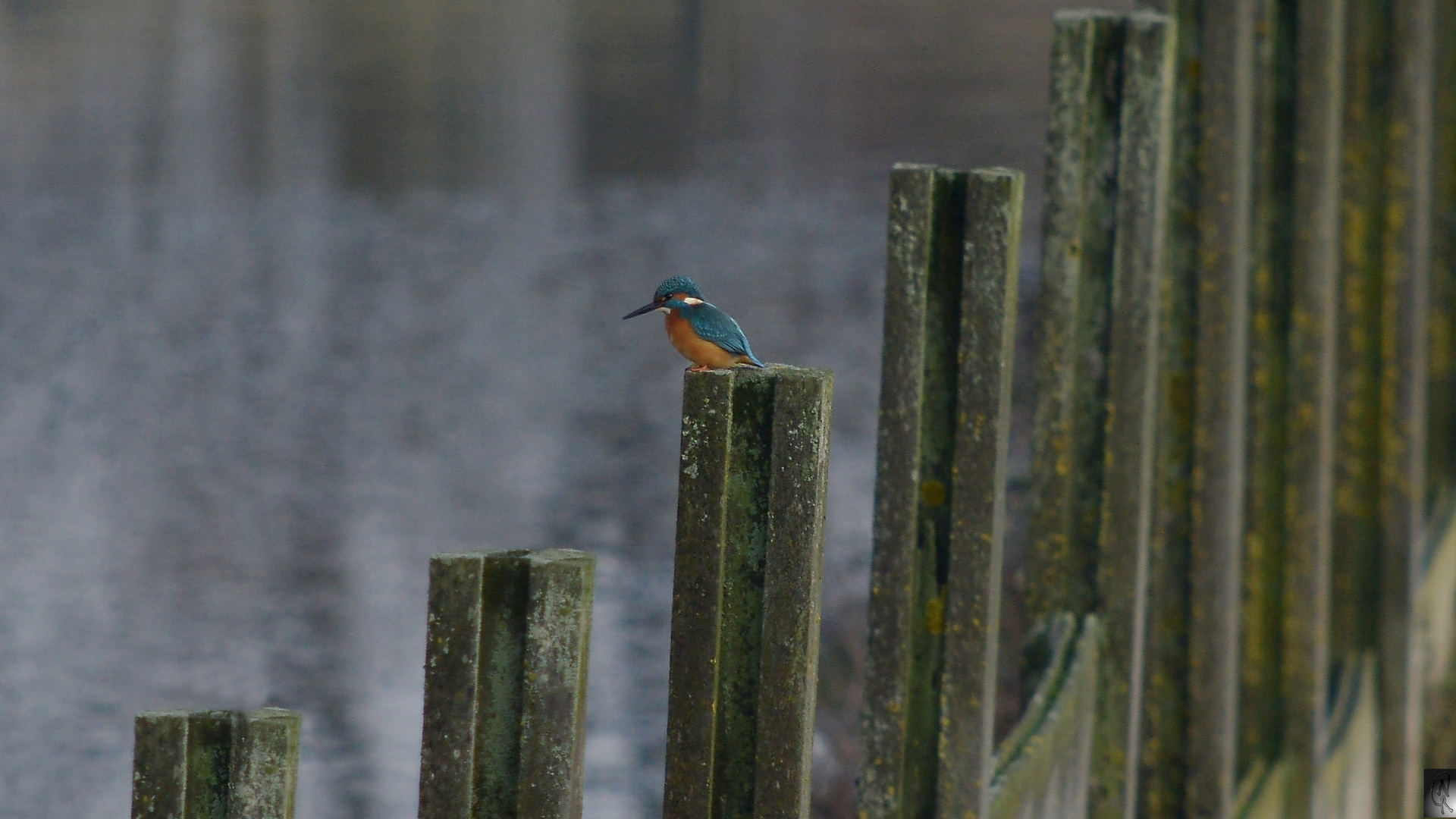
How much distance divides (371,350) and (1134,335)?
1609 cm

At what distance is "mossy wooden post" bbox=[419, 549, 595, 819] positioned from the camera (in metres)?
1.89

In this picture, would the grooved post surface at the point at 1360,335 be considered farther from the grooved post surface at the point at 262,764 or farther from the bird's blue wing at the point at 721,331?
the grooved post surface at the point at 262,764

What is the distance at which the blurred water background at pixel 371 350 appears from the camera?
1234 centimetres

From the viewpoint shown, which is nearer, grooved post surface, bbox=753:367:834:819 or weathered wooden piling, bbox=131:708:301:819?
weathered wooden piling, bbox=131:708:301:819

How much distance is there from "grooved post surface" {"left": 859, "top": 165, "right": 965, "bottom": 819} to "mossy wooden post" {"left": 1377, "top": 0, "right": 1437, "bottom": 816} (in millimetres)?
2894

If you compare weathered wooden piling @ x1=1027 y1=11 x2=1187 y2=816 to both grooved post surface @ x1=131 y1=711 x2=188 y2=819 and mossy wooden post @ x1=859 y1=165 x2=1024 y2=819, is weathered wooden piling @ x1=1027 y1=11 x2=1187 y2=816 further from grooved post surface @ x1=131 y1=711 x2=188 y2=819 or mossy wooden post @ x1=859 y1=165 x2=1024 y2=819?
grooved post surface @ x1=131 y1=711 x2=188 y2=819

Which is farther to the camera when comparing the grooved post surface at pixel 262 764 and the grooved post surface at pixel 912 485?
the grooved post surface at pixel 912 485

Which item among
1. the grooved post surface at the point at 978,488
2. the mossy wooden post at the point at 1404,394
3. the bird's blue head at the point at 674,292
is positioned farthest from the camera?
the mossy wooden post at the point at 1404,394

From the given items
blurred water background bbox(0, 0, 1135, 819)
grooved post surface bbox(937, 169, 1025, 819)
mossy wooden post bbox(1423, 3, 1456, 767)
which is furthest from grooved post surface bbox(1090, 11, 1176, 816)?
blurred water background bbox(0, 0, 1135, 819)

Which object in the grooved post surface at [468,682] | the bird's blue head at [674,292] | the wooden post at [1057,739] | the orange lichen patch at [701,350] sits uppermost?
the bird's blue head at [674,292]

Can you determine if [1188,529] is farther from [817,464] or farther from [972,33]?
[972,33]

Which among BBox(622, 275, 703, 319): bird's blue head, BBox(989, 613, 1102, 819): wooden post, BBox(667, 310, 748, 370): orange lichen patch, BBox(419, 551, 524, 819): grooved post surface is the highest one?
BBox(622, 275, 703, 319): bird's blue head

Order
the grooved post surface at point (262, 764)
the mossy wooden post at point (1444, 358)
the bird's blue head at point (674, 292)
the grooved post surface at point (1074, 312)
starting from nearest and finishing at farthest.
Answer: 1. the grooved post surface at point (262, 764)
2. the bird's blue head at point (674, 292)
3. the grooved post surface at point (1074, 312)
4. the mossy wooden post at point (1444, 358)

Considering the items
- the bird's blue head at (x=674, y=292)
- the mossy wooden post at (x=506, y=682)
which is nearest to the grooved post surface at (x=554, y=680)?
the mossy wooden post at (x=506, y=682)
